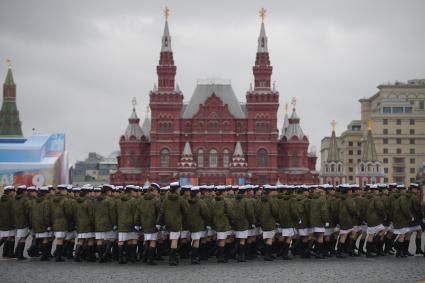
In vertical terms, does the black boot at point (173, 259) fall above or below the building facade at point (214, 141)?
below

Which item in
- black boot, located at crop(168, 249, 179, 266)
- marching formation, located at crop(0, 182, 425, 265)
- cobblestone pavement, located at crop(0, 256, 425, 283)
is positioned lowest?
cobblestone pavement, located at crop(0, 256, 425, 283)

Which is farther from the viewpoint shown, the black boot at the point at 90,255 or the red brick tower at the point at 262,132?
the red brick tower at the point at 262,132

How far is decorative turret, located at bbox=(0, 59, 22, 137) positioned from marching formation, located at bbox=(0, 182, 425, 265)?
292 ft

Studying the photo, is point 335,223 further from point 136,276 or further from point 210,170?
point 210,170

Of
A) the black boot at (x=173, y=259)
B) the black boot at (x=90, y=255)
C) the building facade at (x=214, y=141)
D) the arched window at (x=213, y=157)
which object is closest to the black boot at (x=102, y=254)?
the black boot at (x=90, y=255)

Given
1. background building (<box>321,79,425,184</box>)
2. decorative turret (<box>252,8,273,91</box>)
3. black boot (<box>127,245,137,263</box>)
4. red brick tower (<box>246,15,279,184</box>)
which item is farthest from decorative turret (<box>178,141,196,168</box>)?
black boot (<box>127,245,137,263</box>)

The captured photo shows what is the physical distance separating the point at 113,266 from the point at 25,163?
165ft

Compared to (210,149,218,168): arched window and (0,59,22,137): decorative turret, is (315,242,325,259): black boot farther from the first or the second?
(0,59,22,137): decorative turret

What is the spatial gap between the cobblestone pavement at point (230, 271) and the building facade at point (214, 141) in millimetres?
54655

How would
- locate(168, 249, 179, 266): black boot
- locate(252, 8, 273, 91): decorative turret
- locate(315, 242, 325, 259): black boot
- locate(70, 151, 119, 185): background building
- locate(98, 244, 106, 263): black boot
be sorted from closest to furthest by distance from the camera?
1. locate(168, 249, 179, 266): black boot
2. locate(98, 244, 106, 263): black boot
3. locate(315, 242, 325, 259): black boot
4. locate(252, 8, 273, 91): decorative turret
5. locate(70, 151, 119, 185): background building

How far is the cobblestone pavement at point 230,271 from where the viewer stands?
44.3 feet

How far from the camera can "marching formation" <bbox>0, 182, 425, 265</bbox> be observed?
16.3m

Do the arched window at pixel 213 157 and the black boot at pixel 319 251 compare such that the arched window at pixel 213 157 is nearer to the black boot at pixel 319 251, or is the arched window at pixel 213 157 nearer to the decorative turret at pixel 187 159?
the decorative turret at pixel 187 159

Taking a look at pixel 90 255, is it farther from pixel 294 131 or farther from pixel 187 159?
pixel 294 131
